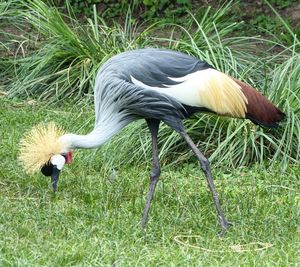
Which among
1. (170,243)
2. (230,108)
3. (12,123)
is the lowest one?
A: (12,123)

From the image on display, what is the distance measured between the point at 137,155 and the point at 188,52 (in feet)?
5.64

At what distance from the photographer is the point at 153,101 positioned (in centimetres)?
668

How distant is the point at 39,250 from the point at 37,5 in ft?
18.8

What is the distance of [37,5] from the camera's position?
37.1ft

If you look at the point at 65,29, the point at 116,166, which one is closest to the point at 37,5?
the point at 65,29

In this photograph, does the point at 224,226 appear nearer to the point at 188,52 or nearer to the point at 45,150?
the point at 45,150

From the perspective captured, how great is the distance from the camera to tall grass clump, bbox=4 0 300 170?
→ 8.64 meters

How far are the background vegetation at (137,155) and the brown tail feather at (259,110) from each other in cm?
65

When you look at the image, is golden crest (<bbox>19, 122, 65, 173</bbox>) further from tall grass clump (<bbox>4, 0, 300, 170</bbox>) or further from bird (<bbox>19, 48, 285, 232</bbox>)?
tall grass clump (<bbox>4, 0, 300, 170</bbox>)

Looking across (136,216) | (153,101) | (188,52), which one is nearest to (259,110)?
(153,101)

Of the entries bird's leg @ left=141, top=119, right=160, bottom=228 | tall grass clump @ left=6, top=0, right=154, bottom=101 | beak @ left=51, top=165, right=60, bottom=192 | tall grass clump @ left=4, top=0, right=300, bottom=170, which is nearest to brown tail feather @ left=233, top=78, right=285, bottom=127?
bird's leg @ left=141, top=119, right=160, bottom=228

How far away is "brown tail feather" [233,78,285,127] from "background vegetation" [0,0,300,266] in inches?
25.7

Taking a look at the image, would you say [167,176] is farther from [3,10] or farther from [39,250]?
[3,10]

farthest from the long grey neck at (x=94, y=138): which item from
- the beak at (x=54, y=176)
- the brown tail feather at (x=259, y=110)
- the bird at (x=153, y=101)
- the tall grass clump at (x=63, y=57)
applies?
the tall grass clump at (x=63, y=57)
